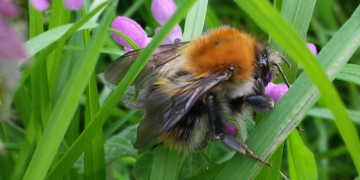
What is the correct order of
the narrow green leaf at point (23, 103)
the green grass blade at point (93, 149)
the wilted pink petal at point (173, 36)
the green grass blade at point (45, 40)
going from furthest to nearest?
the wilted pink petal at point (173, 36) → the narrow green leaf at point (23, 103) → the green grass blade at point (93, 149) → the green grass blade at point (45, 40)

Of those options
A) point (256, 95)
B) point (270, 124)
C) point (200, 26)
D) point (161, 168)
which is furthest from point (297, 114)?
point (200, 26)

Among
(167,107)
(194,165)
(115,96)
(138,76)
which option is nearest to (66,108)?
(115,96)

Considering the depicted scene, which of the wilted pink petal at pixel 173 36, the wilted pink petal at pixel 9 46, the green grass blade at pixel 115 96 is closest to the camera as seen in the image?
the wilted pink petal at pixel 9 46

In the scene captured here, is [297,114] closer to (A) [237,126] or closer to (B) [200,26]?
(A) [237,126]

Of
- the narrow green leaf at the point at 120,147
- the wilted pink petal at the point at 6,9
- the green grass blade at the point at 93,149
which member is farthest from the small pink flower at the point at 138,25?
the wilted pink petal at the point at 6,9

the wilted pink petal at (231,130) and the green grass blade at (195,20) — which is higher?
the green grass blade at (195,20)

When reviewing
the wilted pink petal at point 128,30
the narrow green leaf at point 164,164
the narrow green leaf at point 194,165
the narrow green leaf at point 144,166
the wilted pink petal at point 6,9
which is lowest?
the narrow green leaf at point 194,165

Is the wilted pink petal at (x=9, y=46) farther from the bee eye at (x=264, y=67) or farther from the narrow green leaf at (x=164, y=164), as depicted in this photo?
the bee eye at (x=264, y=67)
